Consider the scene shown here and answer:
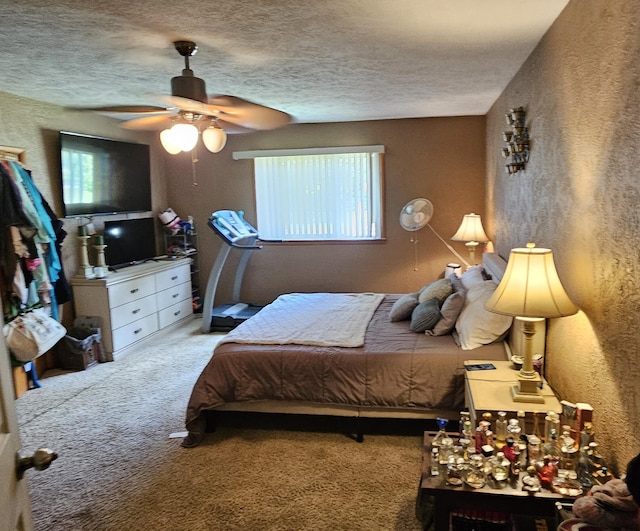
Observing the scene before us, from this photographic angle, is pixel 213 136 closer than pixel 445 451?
No

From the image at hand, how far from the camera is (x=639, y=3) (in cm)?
147

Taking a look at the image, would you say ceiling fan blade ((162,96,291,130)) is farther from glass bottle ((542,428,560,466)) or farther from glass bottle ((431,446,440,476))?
glass bottle ((542,428,560,466))

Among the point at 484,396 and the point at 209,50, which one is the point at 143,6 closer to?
the point at 209,50

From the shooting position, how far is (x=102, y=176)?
16.1 feet

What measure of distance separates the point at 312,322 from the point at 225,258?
6.66 feet

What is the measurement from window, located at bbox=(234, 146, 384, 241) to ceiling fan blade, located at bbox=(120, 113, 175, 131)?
266 cm

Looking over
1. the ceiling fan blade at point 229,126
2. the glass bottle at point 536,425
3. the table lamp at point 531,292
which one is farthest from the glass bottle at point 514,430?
the ceiling fan blade at point 229,126

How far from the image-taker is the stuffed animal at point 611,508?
136cm

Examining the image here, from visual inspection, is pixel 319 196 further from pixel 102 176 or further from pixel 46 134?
pixel 46 134

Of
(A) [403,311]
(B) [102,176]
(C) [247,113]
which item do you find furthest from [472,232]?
(B) [102,176]

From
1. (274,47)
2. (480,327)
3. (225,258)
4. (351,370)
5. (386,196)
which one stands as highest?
(274,47)

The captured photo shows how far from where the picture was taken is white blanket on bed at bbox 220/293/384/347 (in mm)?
3179

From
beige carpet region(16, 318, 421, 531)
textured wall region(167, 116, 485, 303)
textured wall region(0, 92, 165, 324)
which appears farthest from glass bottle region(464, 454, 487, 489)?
textured wall region(0, 92, 165, 324)

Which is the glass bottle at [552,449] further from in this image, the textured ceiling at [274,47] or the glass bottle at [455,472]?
the textured ceiling at [274,47]
